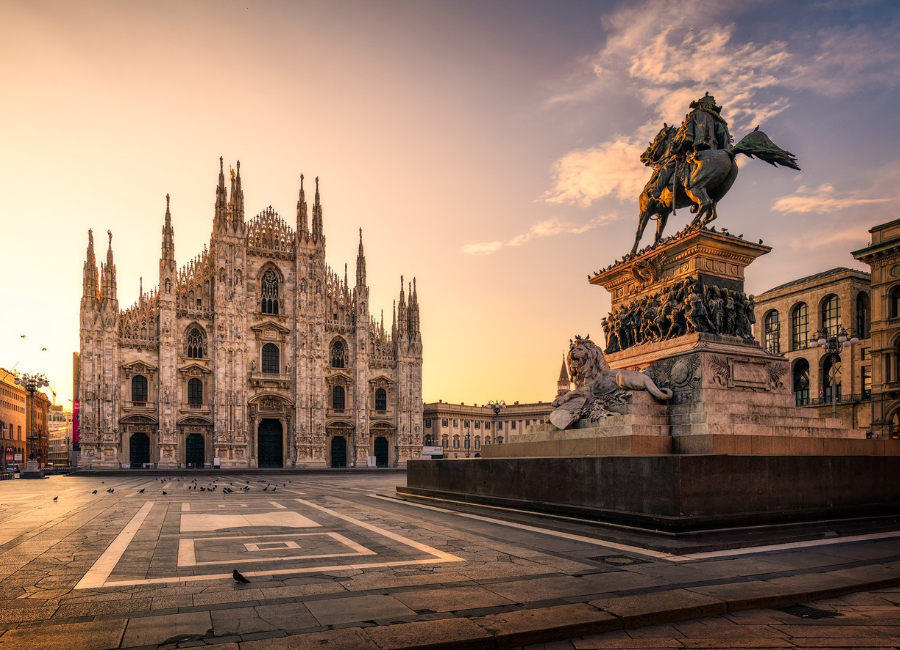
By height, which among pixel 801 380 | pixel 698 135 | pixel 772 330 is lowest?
pixel 801 380

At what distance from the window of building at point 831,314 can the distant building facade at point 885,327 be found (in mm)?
5767

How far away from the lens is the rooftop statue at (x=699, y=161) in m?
13.1

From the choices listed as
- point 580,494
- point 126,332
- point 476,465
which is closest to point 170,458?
point 126,332

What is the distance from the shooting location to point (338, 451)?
5738cm

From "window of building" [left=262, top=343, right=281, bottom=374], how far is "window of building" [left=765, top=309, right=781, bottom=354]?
39.3 meters

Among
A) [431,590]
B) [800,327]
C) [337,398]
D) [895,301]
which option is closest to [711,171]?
[431,590]

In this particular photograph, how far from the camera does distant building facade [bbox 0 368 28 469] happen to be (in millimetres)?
83125

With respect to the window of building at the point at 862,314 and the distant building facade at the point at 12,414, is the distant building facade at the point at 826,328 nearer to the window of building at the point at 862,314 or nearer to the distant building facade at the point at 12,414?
the window of building at the point at 862,314

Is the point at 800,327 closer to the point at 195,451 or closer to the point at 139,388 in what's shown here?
the point at 195,451

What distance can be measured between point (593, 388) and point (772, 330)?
46537mm

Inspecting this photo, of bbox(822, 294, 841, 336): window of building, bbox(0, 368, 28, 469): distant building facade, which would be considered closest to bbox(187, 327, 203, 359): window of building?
bbox(0, 368, 28, 469): distant building facade

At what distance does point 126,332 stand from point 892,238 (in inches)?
2057

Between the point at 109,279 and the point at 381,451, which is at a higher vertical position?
the point at 109,279

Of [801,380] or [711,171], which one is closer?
[711,171]
